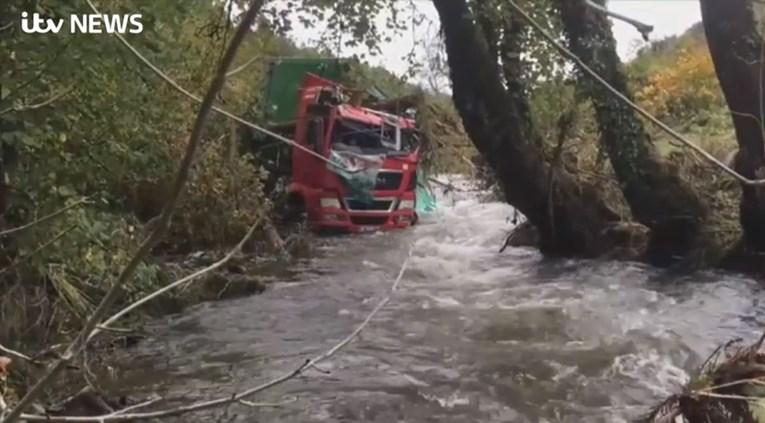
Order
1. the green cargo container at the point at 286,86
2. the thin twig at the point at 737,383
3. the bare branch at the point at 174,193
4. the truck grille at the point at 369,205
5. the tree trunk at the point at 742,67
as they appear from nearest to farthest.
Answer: the bare branch at the point at 174,193 < the thin twig at the point at 737,383 < the tree trunk at the point at 742,67 < the truck grille at the point at 369,205 < the green cargo container at the point at 286,86

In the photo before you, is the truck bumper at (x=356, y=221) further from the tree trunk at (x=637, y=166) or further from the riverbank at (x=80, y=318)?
the tree trunk at (x=637, y=166)

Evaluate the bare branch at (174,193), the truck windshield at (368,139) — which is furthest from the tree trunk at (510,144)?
the bare branch at (174,193)

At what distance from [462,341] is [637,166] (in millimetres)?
5251

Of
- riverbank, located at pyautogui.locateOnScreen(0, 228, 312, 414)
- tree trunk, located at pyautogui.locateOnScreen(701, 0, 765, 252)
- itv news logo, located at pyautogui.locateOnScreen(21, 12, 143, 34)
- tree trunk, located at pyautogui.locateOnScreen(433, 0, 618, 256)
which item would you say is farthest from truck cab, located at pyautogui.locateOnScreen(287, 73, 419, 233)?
itv news logo, located at pyautogui.locateOnScreen(21, 12, 143, 34)

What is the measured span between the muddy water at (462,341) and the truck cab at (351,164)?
146 inches

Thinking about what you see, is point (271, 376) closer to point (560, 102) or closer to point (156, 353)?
point (156, 353)

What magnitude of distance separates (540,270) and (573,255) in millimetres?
1308

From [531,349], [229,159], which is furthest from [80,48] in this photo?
[229,159]

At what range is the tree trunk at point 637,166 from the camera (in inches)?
450

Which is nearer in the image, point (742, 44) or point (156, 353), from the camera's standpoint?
point (156, 353)

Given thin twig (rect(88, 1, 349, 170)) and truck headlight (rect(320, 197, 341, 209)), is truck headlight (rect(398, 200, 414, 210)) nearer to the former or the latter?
truck headlight (rect(320, 197, 341, 209))

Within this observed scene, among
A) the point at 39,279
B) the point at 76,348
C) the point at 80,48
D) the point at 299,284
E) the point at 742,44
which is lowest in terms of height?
the point at 299,284

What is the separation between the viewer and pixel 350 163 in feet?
50.8

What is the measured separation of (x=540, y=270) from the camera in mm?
11375
